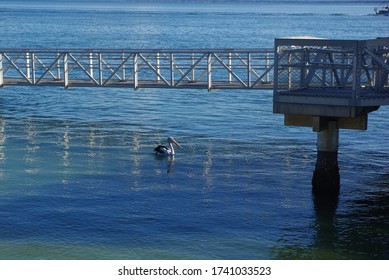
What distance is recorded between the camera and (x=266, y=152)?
32656mm

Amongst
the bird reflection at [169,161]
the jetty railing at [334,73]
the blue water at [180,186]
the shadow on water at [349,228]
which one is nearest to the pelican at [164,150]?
the bird reflection at [169,161]

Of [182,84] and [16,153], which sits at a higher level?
[182,84]

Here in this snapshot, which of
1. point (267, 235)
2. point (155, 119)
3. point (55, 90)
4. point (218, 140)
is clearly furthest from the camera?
point (55, 90)

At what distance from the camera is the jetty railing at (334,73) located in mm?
25188

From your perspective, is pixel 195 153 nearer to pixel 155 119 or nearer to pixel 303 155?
pixel 303 155

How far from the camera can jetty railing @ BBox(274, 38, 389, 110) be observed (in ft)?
82.6

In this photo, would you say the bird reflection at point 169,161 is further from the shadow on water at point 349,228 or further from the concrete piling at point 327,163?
the shadow on water at point 349,228

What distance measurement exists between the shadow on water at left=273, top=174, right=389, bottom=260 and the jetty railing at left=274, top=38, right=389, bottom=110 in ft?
9.40

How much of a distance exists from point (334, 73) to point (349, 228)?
455cm

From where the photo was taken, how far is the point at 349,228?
957 inches

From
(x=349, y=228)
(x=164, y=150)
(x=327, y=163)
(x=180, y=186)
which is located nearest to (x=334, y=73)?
(x=327, y=163)

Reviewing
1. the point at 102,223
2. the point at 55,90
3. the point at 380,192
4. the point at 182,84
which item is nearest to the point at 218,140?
the point at 182,84

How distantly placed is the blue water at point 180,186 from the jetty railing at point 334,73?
2.97m

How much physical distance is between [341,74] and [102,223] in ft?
25.5
